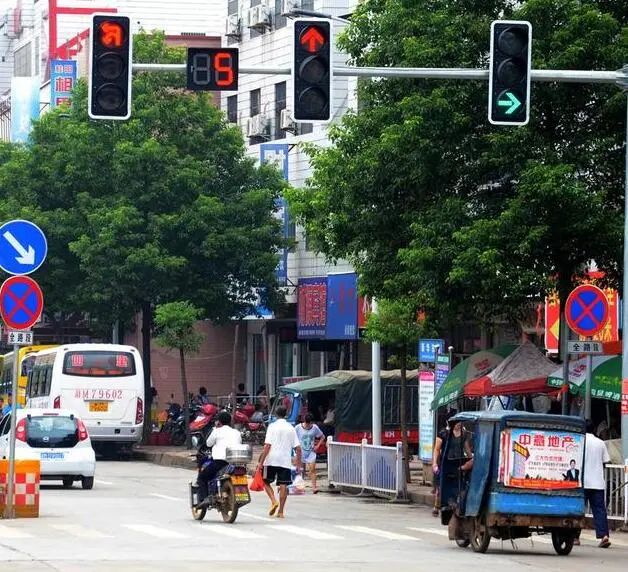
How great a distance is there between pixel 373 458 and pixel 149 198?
19.5m

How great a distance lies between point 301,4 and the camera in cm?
5281

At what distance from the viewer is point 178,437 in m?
51.2

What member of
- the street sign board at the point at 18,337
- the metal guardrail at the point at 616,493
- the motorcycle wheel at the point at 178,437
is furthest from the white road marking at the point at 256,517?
the motorcycle wheel at the point at 178,437

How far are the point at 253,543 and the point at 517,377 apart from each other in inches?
351

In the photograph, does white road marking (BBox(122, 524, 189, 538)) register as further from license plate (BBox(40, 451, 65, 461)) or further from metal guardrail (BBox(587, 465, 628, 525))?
license plate (BBox(40, 451, 65, 461))

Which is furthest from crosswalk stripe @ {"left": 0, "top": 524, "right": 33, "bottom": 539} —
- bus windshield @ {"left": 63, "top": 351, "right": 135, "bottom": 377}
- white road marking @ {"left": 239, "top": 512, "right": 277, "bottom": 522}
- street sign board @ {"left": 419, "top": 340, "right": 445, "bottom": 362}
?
bus windshield @ {"left": 63, "top": 351, "right": 135, "bottom": 377}

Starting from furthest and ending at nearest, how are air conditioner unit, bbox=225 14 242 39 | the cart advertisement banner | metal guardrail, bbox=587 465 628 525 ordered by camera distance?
air conditioner unit, bbox=225 14 242 39, metal guardrail, bbox=587 465 628 525, the cart advertisement banner

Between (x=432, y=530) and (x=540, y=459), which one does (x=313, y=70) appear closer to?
(x=540, y=459)

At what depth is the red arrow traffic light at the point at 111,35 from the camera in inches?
697

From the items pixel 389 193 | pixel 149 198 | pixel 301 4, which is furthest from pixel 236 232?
pixel 389 193

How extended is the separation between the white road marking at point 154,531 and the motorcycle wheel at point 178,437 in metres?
28.4

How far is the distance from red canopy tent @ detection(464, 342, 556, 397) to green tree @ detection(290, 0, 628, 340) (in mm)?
907

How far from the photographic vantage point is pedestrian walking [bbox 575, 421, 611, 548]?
21031mm

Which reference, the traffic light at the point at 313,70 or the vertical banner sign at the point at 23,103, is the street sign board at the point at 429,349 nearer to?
the traffic light at the point at 313,70
